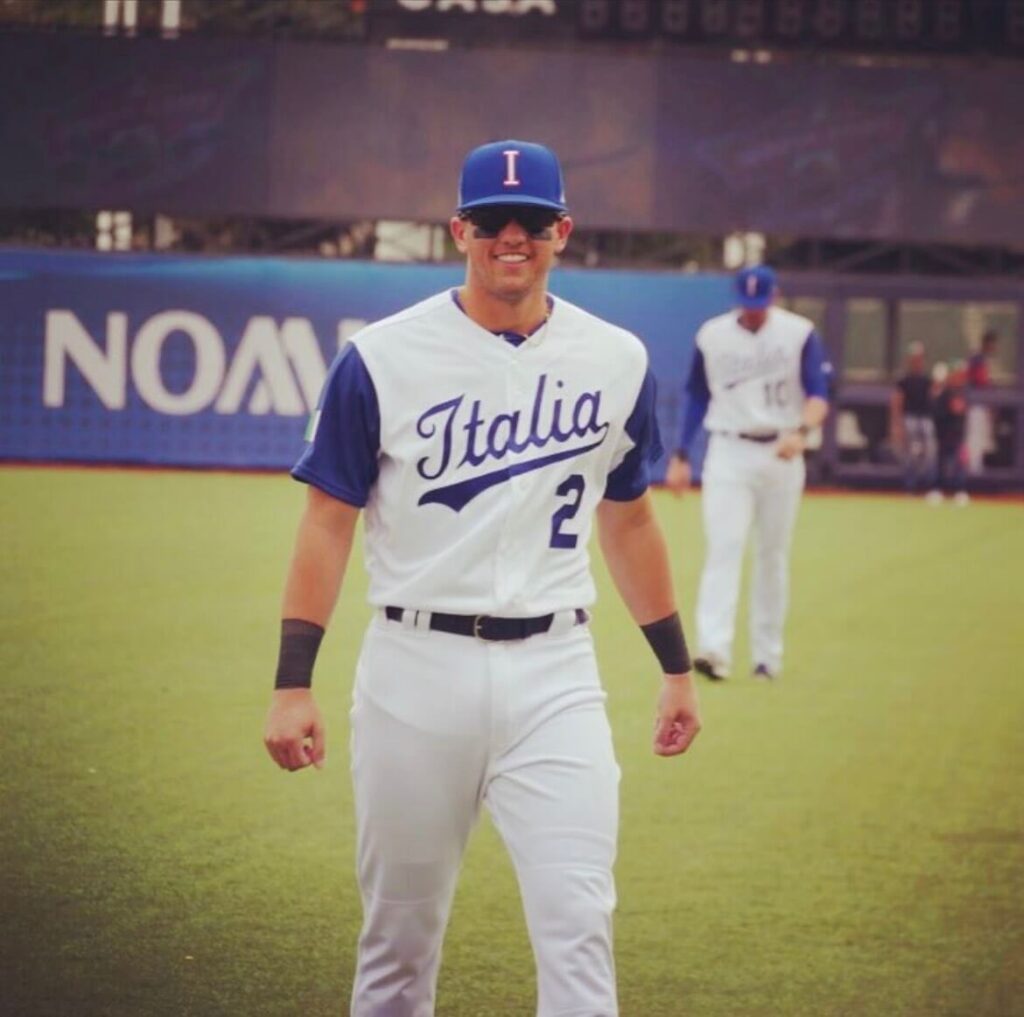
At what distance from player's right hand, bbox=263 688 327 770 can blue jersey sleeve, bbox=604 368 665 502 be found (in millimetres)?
860

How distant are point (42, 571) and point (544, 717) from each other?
11.3 metres

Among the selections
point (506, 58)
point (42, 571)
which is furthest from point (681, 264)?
point (42, 571)

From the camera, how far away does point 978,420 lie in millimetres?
28781

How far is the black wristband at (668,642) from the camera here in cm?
476

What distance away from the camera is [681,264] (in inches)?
1127

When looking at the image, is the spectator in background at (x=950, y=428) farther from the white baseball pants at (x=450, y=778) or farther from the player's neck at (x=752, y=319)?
the white baseball pants at (x=450, y=778)

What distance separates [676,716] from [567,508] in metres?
0.57

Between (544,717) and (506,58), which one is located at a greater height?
(506,58)

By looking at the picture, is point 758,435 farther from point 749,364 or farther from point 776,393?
point 749,364

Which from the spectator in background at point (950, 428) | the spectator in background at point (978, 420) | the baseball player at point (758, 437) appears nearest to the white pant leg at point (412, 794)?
the baseball player at point (758, 437)

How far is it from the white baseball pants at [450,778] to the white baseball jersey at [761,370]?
7.29m

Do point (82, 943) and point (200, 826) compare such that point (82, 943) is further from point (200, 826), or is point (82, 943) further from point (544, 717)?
point (544, 717)

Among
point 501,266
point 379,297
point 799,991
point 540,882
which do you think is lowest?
point 799,991

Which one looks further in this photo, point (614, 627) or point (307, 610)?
point (614, 627)
